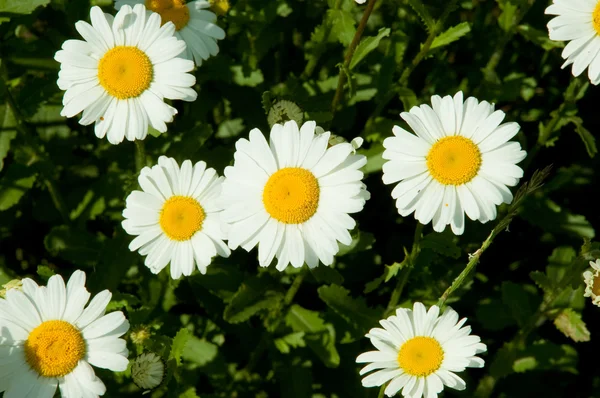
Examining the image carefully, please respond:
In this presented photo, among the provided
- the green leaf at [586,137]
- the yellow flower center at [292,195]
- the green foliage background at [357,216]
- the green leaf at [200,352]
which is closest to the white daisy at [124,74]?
the green foliage background at [357,216]

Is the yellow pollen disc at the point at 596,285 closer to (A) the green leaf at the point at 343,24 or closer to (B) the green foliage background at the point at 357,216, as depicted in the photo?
(B) the green foliage background at the point at 357,216

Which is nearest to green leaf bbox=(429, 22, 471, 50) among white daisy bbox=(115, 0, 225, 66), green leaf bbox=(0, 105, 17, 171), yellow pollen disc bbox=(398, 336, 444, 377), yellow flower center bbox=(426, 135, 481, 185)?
yellow flower center bbox=(426, 135, 481, 185)

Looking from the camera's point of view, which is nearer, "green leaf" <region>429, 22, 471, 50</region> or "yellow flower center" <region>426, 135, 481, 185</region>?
"yellow flower center" <region>426, 135, 481, 185</region>

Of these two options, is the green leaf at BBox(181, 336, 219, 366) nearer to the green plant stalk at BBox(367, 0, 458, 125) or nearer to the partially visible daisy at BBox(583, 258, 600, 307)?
the green plant stalk at BBox(367, 0, 458, 125)

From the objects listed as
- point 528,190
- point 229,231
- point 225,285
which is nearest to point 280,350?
point 225,285

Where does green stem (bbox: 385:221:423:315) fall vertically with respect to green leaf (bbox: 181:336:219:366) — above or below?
above
